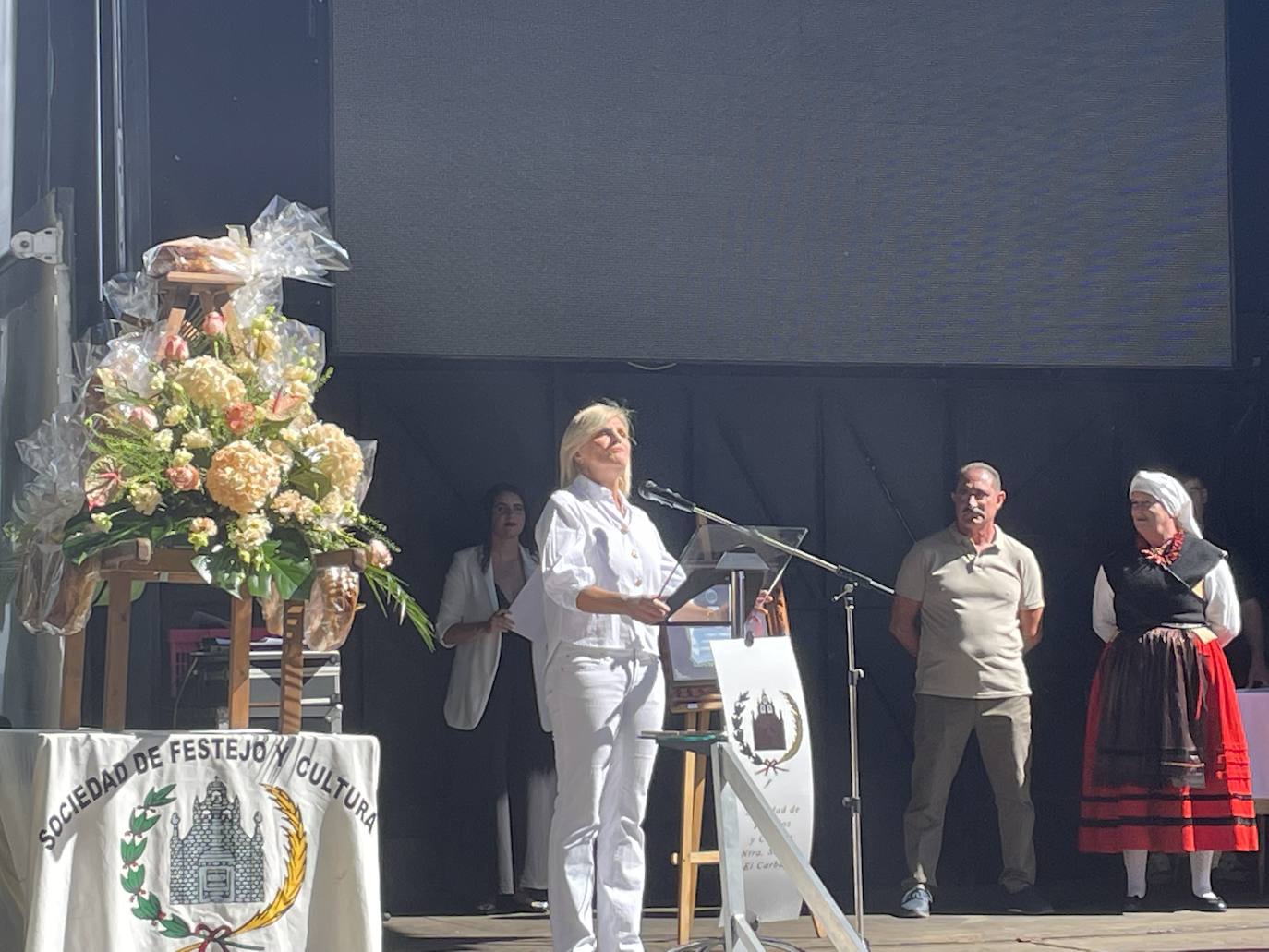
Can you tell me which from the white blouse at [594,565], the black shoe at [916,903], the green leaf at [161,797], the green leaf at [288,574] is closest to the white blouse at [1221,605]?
the black shoe at [916,903]

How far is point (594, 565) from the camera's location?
445cm

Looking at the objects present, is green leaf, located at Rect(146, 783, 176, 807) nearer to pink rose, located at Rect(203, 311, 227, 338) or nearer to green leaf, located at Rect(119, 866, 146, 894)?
green leaf, located at Rect(119, 866, 146, 894)

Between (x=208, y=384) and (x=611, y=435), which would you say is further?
(x=611, y=435)

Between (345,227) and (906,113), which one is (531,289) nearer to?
(345,227)

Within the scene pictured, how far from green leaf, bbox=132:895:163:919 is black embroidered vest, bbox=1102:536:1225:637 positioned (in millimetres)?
3763

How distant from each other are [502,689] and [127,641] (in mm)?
3265

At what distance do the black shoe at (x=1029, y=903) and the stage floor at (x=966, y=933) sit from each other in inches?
2.6

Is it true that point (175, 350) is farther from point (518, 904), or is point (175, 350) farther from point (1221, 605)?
point (1221, 605)

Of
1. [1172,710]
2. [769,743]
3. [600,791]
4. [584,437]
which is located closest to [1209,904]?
[1172,710]

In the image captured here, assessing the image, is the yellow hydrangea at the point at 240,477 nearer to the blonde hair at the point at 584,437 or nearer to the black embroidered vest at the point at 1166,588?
the blonde hair at the point at 584,437

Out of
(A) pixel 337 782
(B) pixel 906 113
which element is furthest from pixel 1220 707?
(A) pixel 337 782

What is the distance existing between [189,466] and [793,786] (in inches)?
93.5

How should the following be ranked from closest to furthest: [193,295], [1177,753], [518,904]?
→ [193,295] < [1177,753] < [518,904]

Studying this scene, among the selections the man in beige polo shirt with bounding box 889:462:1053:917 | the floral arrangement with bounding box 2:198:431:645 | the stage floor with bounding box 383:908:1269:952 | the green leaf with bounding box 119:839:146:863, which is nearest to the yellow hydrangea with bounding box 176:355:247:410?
the floral arrangement with bounding box 2:198:431:645
